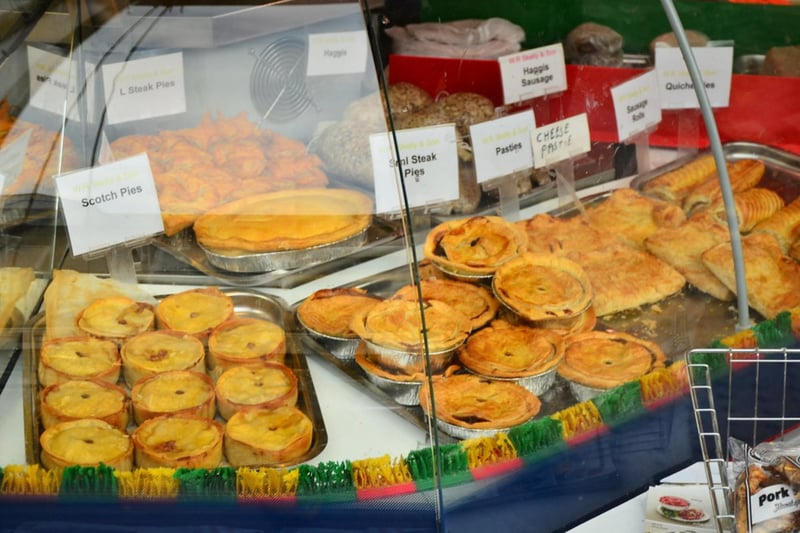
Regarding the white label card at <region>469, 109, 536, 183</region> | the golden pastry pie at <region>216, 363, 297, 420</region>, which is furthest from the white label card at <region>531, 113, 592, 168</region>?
the golden pastry pie at <region>216, 363, 297, 420</region>

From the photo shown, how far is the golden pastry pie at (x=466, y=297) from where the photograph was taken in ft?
7.79

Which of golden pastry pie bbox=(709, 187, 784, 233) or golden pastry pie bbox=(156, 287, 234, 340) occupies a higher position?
golden pastry pie bbox=(156, 287, 234, 340)

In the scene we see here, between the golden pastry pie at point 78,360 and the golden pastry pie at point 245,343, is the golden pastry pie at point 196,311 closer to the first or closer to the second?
the golden pastry pie at point 245,343

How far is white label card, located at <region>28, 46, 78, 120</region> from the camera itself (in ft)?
6.70

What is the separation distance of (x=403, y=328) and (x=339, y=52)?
2.95ft

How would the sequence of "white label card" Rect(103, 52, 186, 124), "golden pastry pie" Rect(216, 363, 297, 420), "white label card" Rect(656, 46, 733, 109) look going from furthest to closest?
"white label card" Rect(656, 46, 733, 109) → "white label card" Rect(103, 52, 186, 124) → "golden pastry pie" Rect(216, 363, 297, 420)

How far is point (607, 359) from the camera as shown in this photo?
231 centimetres

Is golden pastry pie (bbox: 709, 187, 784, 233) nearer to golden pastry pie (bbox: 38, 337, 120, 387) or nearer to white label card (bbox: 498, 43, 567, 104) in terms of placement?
white label card (bbox: 498, 43, 567, 104)

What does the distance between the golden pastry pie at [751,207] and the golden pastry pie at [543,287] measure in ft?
2.10

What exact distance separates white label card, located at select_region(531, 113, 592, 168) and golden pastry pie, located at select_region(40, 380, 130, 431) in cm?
151

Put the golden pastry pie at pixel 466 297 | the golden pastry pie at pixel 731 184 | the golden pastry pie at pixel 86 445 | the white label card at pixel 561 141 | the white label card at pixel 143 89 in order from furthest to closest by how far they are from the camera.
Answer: the golden pastry pie at pixel 731 184, the white label card at pixel 561 141, the golden pastry pie at pixel 466 297, the white label card at pixel 143 89, the golden pastry pie at pixel 86 445

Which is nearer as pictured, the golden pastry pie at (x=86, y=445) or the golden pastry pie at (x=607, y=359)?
the golden pastry pie at (x=86, y=445)

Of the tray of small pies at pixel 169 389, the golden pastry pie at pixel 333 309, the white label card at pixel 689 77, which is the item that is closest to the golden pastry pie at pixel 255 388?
the tray of small pies at pixel 169 389

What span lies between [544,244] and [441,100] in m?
0.72
